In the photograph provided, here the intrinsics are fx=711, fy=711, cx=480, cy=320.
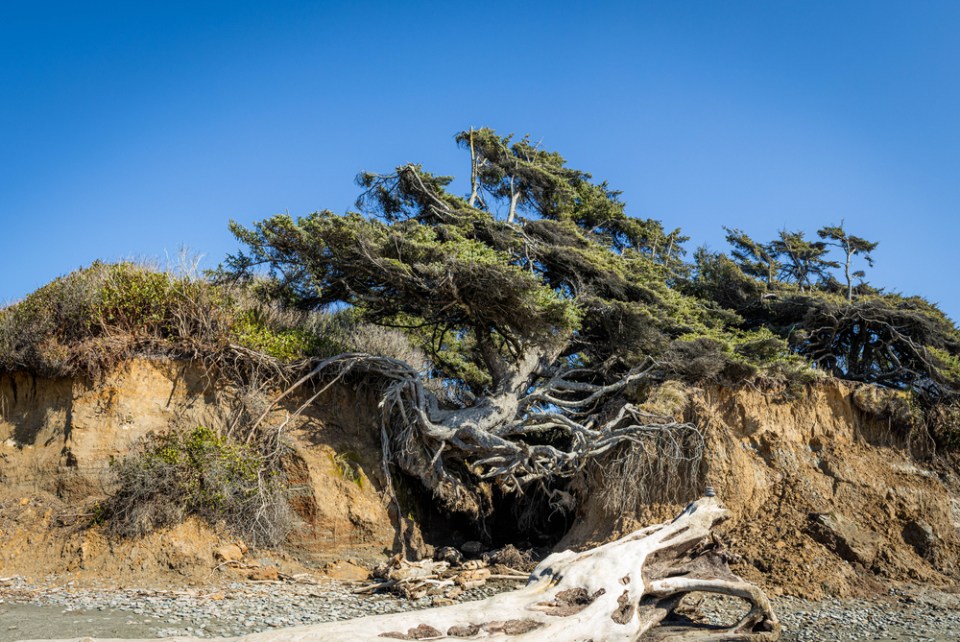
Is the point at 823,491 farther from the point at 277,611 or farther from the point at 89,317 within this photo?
the point at 89,317

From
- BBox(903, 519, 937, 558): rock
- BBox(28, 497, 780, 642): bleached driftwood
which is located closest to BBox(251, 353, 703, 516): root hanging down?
BBox(903, 519, 937, 558): rock

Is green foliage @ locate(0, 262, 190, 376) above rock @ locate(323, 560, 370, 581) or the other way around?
above

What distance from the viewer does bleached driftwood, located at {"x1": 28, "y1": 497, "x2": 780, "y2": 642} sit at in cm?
678

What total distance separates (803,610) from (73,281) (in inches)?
549

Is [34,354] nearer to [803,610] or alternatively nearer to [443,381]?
[443,381]

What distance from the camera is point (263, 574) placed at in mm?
12000

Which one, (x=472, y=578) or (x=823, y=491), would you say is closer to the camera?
(x=472, y=578)

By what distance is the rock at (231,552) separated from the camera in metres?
12.0

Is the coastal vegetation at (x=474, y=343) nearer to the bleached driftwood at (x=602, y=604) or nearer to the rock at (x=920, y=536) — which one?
the rock at (x=920, y=536)

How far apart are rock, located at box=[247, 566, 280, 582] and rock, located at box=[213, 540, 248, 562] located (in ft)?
1.32

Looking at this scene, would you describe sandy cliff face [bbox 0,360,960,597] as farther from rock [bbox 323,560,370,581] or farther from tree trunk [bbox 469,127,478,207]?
tree trunk [bbox 469,127,478,207]

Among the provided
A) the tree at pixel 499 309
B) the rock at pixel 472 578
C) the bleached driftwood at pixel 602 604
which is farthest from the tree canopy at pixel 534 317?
the bleached driftwood at pixel 602 604

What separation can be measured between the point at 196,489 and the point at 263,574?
1877 millimetres

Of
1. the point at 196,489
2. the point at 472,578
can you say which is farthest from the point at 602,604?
the point at 196,489
